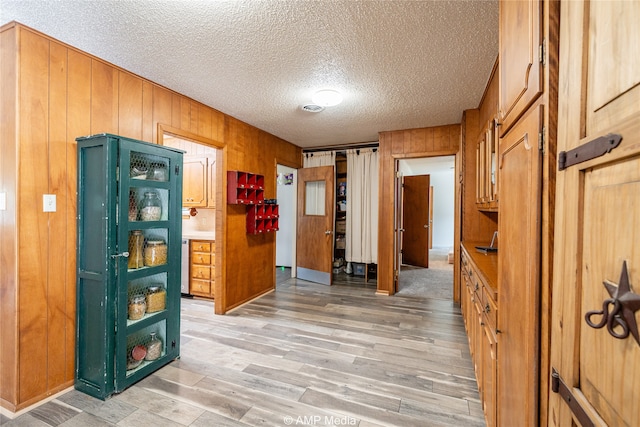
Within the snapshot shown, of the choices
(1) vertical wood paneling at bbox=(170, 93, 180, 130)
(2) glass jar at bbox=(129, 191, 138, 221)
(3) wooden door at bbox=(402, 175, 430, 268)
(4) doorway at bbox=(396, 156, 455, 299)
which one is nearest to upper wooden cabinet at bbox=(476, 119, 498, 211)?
(4) doorway at bbox=(396, 156, 455, 299)

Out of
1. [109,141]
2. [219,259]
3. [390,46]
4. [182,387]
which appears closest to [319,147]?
[219,259]

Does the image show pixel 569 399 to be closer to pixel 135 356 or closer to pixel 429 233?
pixel 135 356

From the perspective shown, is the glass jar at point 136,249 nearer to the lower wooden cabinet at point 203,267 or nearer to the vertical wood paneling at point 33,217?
the vertical wood paneling at point 33,217

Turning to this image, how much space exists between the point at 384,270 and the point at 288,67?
3.13 m

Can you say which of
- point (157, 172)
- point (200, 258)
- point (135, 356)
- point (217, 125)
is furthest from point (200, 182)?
point (135, 356)

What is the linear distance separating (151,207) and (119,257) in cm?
46

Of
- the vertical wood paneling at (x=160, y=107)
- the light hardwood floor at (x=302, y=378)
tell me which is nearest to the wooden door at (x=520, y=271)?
the light hardwood floor at (x=302, y=378)

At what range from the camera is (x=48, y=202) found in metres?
1.97

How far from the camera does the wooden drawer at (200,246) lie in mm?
4098

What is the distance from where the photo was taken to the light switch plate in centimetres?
196

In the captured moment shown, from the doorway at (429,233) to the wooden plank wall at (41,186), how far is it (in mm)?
3691

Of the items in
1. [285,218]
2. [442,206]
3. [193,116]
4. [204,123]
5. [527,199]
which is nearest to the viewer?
[527,199]

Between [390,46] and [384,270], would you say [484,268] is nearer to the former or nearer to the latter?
[390,46]

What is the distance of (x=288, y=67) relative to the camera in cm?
242
